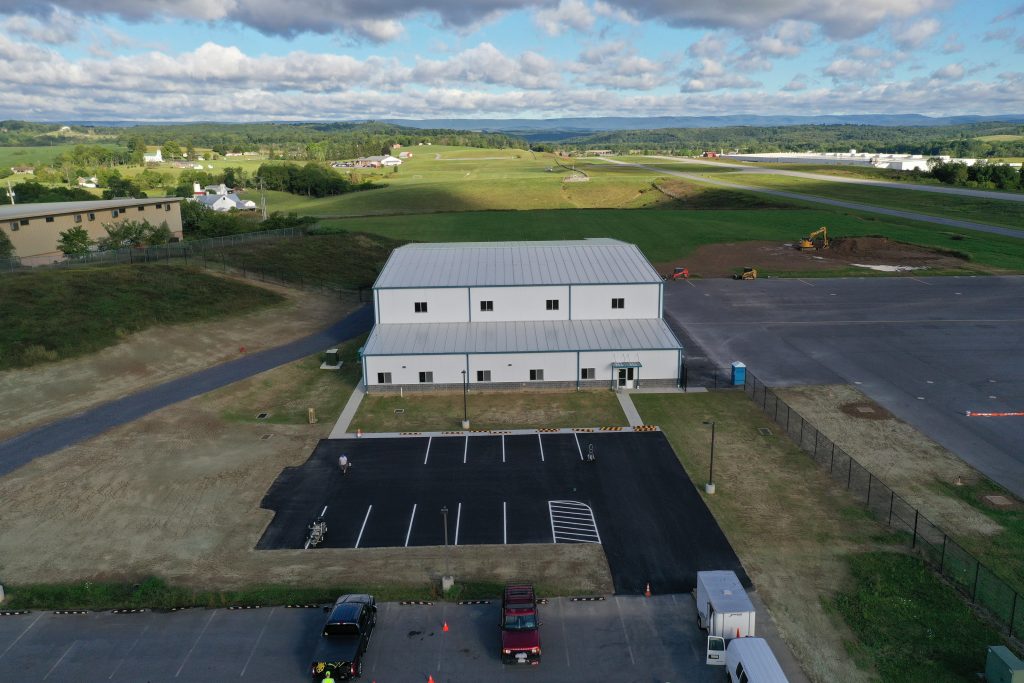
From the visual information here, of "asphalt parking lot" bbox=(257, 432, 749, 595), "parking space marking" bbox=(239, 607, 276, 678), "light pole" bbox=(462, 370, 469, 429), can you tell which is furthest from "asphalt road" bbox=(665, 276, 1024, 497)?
"parking space marking" bbox=(239, 607, 276, 678)

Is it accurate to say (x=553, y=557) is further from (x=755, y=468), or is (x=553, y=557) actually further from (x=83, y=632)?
(x=83, y=632)

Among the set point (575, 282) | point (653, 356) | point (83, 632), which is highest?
point (575, 282)

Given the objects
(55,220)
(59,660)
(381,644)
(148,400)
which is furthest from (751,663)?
(55,220)

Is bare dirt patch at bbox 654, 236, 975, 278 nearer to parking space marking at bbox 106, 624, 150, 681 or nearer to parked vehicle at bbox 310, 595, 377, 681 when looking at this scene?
parked vehicle at bbox 310, 595, 377, 681

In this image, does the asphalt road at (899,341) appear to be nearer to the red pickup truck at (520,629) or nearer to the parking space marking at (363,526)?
the red pickup truck at (520,629)

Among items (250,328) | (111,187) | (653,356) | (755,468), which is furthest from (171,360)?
(111,187)

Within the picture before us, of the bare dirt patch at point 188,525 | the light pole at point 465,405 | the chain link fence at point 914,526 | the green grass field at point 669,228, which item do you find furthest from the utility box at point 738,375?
the green grass field at point 669,228

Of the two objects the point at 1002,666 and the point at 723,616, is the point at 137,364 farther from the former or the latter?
the point at 1002,666
